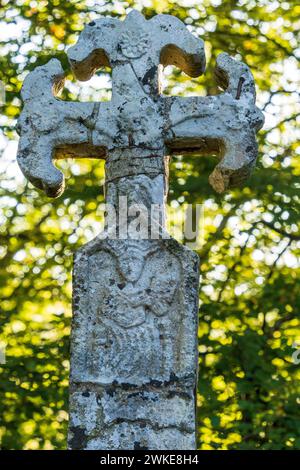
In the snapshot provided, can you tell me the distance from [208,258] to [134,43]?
5.08 m

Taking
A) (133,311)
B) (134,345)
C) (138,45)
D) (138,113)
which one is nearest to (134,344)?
(134,345)

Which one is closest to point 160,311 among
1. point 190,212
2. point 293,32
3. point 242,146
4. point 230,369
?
point 242,146

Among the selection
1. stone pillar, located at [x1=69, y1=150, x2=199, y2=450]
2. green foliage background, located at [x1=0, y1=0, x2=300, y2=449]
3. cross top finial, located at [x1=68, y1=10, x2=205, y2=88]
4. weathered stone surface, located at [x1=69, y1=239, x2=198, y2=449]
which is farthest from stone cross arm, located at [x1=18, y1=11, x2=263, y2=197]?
green foliage background, located at [x1=0, y1=0, x2=300, y2=449]

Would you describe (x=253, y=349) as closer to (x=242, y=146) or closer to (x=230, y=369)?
(x=230, y=369)

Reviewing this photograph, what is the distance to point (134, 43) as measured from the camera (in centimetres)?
496

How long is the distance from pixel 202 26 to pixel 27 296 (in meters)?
2.90

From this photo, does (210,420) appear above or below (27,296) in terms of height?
below

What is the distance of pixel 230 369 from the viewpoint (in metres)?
9.20

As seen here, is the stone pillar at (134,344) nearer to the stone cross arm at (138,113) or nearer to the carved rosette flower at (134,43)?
the stone cross arm at (138,113)

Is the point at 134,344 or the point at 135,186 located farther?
the point at 135,186

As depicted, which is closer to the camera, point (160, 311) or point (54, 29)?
point (160, 311)

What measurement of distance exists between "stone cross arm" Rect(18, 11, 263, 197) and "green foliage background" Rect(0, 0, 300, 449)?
4178 mm

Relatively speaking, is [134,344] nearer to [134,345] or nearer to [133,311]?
[134,345]

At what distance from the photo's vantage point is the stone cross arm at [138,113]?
15.9ft
